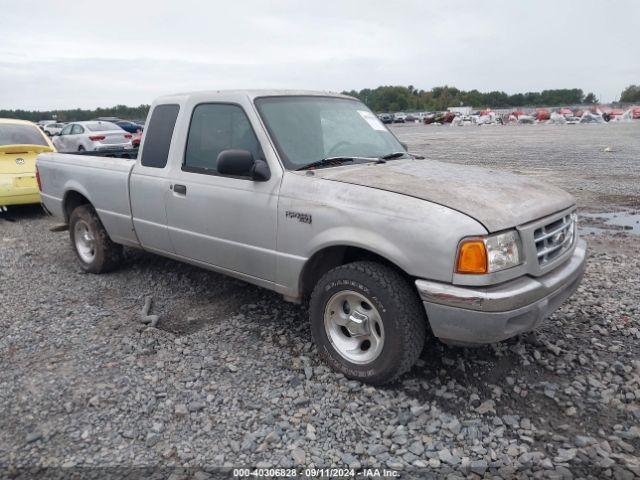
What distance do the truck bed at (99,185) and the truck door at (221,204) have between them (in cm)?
84

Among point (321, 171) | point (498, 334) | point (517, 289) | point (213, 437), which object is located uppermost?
point (321, 171)

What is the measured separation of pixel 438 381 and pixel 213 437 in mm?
1520

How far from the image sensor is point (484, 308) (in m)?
2.89

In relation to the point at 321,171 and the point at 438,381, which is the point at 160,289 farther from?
the point at 438,381

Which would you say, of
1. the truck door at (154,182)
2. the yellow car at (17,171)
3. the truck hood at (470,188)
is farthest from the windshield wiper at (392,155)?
the yellow car at (17,171)

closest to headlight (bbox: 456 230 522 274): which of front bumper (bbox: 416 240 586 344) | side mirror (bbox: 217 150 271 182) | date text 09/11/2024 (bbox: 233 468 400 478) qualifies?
front bumper (bbox: 416 240 586 344)

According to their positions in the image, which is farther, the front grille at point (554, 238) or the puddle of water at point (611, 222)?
the puddle of water at point (611, 222)

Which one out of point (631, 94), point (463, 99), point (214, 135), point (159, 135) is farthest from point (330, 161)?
point (463, 99)

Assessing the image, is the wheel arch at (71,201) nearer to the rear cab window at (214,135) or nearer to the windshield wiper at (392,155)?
the rear cab window at (214,135)

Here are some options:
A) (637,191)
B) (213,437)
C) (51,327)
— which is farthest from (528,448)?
(637,191)

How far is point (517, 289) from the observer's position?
9.78 feet

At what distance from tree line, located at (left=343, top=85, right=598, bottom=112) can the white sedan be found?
112 meters

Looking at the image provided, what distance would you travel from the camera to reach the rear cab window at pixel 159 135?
4.63m

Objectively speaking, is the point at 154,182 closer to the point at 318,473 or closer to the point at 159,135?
the point at 159,135
